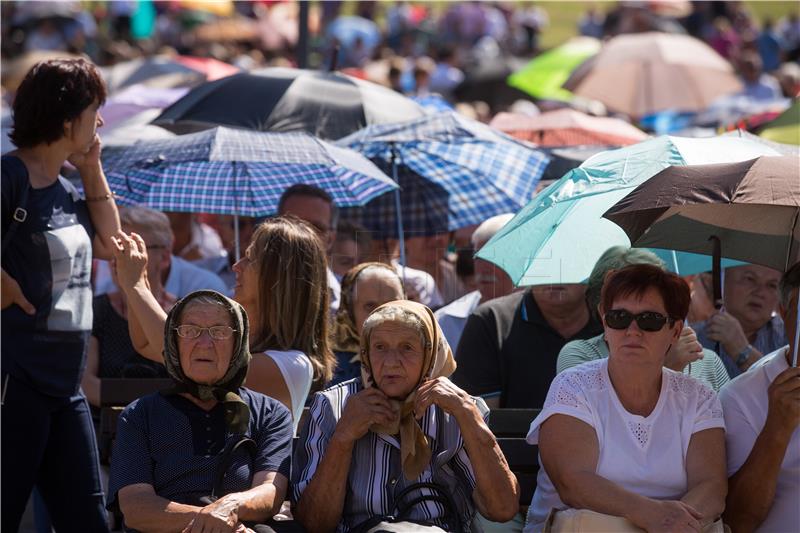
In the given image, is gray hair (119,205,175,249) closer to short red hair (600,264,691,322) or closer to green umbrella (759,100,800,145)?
short red hair (600,264,691,322)

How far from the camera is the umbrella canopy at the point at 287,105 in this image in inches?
305

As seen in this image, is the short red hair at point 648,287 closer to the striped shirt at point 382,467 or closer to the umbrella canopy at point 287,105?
the striped shirt at point 382,467

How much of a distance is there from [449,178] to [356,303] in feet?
9.05

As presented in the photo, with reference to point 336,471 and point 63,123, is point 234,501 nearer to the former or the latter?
point 336,471

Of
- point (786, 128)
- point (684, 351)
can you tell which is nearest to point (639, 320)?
point (684, 351)

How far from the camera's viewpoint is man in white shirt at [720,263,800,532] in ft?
14.1

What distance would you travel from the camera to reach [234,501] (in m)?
4.11

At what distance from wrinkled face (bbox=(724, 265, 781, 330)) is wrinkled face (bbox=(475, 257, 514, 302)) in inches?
43.5

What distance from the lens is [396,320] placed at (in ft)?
14.3

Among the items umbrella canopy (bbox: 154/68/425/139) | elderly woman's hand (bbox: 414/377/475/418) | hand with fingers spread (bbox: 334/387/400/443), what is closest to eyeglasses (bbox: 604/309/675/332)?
elderly woman's hand (bbox: 414/377/475/418)

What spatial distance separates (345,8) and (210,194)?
87.5ft

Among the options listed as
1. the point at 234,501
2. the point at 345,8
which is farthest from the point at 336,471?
the point at 345,8

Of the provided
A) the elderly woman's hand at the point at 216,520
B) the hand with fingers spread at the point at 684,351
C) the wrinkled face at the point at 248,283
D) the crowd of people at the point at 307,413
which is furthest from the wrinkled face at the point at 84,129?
the hand with fingers spread at the point at 684,351

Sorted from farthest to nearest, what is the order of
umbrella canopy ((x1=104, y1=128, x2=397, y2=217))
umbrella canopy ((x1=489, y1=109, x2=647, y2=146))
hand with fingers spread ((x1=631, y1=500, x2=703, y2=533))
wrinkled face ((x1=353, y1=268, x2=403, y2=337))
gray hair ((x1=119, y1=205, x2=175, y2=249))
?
umbrella canopy ((x1=489, y1=109, x2=647, y2=146)) → umbrella canopy ((x1=104, y1=128, x2=397, y2=217)) → gray hair ((x1=119, y1=205, x2=175, y2=249)) → wrinkled face ((x1=353, y1=268, x2=403, y2=337)) → hand with fingers spread ((x1=631, y1=500, x2=703, y2=533))
